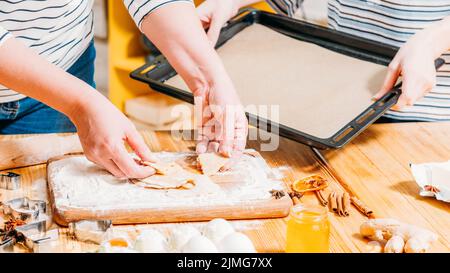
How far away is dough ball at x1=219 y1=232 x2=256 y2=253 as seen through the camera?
1.11 m

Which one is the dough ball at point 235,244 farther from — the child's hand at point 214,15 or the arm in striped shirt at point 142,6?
the child's hand at point 214,15

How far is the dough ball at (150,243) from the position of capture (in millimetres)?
1137

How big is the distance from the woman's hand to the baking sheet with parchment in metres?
0.40

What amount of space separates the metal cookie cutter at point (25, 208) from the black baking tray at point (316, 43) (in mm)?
479

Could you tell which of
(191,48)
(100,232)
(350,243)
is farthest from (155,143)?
(350,243)

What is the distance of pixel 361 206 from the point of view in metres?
1.39

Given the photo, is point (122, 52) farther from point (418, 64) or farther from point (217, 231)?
point (217, 231)

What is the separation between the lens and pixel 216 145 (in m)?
1.56

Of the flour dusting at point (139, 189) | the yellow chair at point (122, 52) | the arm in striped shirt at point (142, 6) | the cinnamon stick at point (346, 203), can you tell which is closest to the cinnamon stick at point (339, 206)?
the cinnamon stick at point (346, 203)

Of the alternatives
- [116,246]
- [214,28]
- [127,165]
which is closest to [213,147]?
[127,165]

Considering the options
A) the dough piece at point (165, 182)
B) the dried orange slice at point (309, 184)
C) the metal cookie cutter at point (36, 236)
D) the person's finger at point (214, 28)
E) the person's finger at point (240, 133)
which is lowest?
the metal cookie cutter at point (36, 236)

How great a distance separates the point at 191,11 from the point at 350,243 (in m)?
0.67

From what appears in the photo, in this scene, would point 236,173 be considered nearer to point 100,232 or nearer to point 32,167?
point 100,232

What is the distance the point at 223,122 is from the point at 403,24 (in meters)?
0.64
